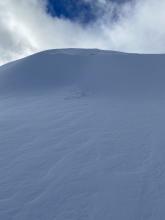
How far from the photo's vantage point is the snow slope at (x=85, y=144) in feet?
11.7

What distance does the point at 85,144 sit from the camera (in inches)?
209

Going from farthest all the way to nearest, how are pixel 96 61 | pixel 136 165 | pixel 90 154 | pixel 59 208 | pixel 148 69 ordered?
pixel 96 61, pixel 148 69, pixel 90 154, pixel 136 165, pixel 59 208

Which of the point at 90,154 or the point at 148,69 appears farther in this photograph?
the point at 148,69

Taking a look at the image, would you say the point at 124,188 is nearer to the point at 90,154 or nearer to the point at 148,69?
the point at 90,154

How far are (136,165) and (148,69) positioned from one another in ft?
21.5

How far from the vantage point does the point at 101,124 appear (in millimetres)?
6391

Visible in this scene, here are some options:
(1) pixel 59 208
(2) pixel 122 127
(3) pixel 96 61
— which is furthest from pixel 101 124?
(3) pixel 96 61

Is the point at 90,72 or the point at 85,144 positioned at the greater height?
the point at 90,72

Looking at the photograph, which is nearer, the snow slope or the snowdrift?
the snow slope

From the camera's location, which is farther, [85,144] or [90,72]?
[90,72]

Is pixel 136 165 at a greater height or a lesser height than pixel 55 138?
lesser

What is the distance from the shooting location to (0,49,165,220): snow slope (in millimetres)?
3578

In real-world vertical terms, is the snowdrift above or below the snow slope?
above

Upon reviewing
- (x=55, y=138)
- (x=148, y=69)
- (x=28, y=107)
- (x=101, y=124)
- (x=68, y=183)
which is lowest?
(x=68, y=183)
